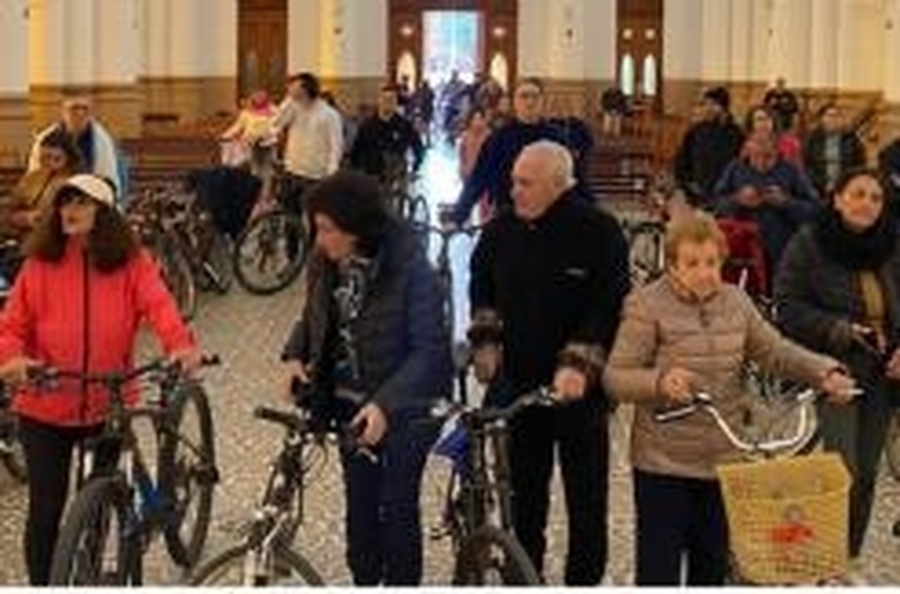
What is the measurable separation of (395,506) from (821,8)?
92.2ft

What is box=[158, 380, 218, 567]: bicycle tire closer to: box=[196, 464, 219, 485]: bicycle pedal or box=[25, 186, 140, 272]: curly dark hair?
box=[196, 464, 219, 485]: bicycle pedal

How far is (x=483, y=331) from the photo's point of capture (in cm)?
732

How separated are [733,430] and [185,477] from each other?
8.59ft

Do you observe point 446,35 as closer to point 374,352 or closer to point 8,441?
point 8,441

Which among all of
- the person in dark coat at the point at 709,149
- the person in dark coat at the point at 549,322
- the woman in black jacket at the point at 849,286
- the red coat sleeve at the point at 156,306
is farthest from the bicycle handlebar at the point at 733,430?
the person in dark coat at the point at 709,149

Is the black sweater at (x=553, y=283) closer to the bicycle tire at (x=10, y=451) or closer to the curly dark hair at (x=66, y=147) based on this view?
the bicycle tire at (x=10, y=451)

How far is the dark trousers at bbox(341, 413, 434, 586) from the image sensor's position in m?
6.93

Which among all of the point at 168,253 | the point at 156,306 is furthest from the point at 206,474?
the point at 168,253

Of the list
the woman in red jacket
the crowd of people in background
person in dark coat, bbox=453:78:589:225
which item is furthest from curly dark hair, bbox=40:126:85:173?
the woman in red jacket

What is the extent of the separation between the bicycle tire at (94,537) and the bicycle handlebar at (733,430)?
182 cm

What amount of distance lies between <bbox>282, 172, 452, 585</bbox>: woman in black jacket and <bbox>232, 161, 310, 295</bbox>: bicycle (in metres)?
10.7

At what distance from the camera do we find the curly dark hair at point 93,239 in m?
7.06

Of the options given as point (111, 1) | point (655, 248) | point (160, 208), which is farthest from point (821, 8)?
point (160, 208)

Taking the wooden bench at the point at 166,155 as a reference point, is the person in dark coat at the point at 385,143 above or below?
above
